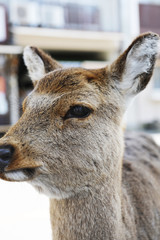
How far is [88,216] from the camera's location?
5.14 feet

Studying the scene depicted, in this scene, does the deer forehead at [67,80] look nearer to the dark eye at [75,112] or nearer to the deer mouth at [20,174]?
the dark eye at [75,112]

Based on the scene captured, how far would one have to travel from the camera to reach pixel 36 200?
138 inches

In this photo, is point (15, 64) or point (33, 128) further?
point (15, 64)

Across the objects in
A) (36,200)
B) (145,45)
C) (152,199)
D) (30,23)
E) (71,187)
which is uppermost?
(30,23)

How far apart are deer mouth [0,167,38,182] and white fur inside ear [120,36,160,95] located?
0.78 m

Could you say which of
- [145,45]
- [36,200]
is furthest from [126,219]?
[36,200]

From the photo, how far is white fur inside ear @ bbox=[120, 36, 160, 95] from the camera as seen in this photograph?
160cm

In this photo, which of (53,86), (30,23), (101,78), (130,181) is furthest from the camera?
(30,23)

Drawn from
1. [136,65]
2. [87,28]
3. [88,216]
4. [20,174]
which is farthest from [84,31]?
[20,174]

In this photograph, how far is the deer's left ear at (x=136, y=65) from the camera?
62.6 inches

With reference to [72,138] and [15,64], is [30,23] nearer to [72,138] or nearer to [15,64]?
[15,64]

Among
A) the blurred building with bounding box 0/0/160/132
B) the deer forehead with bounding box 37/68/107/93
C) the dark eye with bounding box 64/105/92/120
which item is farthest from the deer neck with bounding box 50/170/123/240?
the blurred building with bounding box 0/0/160/132

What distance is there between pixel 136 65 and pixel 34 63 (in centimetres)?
76

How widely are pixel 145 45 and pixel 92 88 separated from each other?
0.39m
